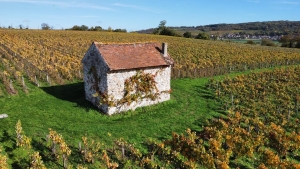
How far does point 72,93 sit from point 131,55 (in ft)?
23.8

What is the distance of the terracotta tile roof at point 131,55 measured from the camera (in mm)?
23291

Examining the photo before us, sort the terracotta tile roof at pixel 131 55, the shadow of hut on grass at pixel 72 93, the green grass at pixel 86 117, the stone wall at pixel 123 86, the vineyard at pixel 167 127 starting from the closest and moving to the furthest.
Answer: the vineyard at pixel 167 127 < the green grass at pixel 86 117 < the stone wall at pixel 123 86 < the terracotta tile roof at pixel 131 55 < the shadow of hut on grass at pixel 72 93

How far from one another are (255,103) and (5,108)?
2325cm

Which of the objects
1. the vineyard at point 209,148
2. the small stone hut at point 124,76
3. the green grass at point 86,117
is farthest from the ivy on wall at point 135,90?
the vineyard at point 209,148

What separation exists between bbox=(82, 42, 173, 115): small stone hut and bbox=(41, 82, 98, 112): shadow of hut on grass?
676mm

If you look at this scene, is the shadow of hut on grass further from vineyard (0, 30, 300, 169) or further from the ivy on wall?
the ivy on wall

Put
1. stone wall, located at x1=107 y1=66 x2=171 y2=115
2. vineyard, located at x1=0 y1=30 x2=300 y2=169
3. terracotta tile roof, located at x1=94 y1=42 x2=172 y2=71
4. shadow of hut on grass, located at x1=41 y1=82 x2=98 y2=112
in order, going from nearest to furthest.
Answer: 1. vineyard, located at x1=0 y1=30 x2=300 y2=169
2. stone wall, located at x1=107 y1=66 x2=171 y2=115
3. terracotta tile roof, located at x1=94 y1=42 x2=172 y2=71
4. shadow of hut on grass, located at x1=41 y1=82 x2=98 y2=112

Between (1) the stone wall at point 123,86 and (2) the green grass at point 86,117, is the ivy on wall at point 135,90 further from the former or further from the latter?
(2) the green grass at point 86,117

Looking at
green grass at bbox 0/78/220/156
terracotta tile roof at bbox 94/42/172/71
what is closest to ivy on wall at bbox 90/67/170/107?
terracotta tile roof at bbox 94/42/172/71

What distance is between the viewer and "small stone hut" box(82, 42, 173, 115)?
22.9 meters

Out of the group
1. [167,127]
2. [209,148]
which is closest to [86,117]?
[167,127]

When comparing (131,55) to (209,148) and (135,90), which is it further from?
(209,148)

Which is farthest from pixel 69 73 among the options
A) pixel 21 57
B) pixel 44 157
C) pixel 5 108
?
pixel 44 157

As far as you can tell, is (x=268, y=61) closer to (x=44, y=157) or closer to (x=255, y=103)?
(x=255, y=103)
